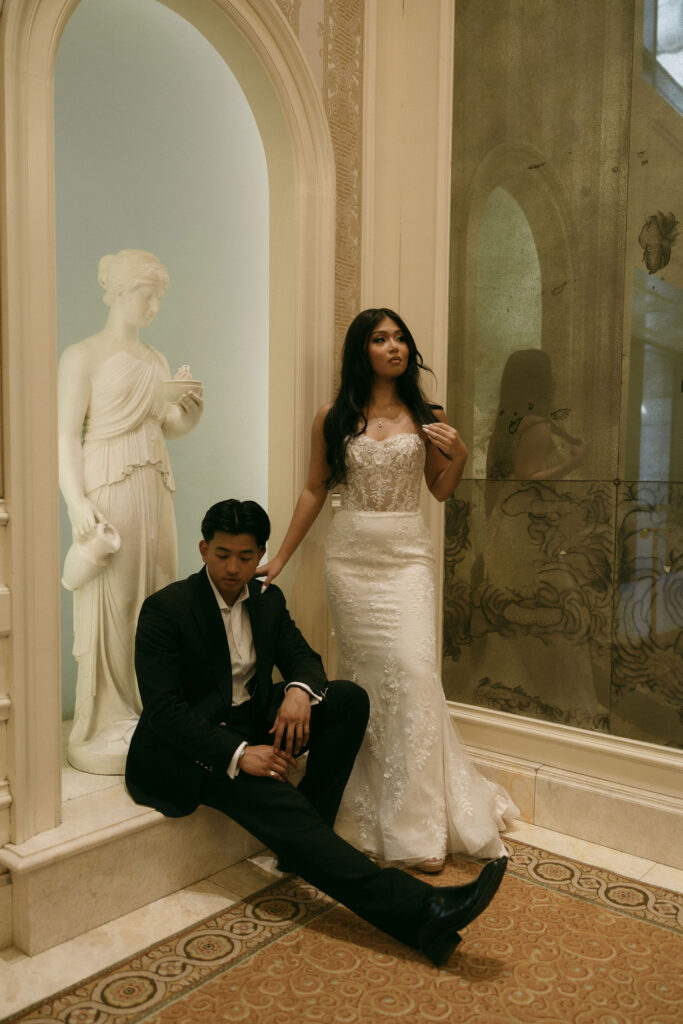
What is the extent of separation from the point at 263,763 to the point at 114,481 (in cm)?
111

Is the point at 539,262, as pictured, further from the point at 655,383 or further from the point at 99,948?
the point at 99,948

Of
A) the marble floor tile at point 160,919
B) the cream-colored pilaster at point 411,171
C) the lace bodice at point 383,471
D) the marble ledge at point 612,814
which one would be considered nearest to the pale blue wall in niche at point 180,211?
the cream-colored pilaster at point 411,171

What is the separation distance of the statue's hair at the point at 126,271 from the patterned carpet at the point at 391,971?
204 cm

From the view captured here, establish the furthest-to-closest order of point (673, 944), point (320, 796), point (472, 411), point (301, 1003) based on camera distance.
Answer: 1. point (472, 411)
2. point (320, 796)
3. point (673, 944)
4. point (301, 1003)

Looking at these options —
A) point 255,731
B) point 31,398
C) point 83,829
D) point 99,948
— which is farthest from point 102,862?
point 31,398

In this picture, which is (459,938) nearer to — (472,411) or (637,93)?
(472,411)

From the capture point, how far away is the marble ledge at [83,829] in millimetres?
2199

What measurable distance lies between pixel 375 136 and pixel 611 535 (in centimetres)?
184

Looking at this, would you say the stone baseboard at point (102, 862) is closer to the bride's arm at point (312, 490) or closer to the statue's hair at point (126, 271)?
the bride's arm at point (312, 490)

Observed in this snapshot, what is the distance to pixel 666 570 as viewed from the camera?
2.89m

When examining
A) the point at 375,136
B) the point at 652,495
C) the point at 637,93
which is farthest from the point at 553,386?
the point at 375,136

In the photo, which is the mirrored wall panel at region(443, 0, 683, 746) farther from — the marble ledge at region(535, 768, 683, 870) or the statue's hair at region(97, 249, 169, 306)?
the statue's hair at region(97, 249, 169, 306)

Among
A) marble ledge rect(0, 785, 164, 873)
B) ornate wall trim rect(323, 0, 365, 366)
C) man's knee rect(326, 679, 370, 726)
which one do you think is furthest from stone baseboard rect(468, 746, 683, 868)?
ornate wall trim rect(323, 0, 365, 366)

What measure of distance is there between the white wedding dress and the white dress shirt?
385 mm
